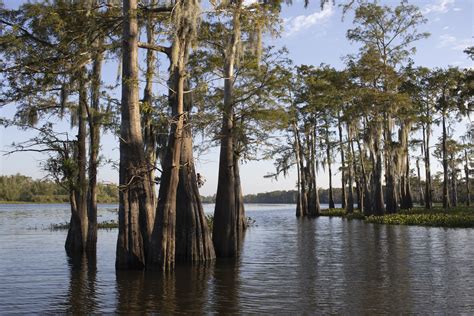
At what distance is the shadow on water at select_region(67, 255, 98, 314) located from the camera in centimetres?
1031

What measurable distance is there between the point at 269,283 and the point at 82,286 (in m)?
4.95

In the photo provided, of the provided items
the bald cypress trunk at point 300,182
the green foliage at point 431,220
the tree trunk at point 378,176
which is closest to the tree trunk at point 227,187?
the green foliage at point 431,220

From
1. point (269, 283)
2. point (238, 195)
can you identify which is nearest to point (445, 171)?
point (238, 195)

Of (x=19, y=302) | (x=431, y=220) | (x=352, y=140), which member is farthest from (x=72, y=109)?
(x=352, y=140)

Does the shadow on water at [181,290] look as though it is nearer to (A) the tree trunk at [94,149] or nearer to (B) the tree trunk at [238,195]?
(A) the tree trunk at [94,149]

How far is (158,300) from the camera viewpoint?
10750 millimetres

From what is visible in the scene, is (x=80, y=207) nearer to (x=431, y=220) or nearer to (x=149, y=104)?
(x=149, y=104)

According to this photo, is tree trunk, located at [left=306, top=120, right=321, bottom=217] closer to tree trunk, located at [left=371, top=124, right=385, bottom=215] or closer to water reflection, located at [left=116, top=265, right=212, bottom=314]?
tree trunk, located at [left=371, top=124, right=385, bottom=215]

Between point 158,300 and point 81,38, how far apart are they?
32.0 ft

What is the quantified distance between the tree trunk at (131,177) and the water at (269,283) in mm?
911

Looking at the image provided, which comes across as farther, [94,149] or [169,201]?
[94,149]

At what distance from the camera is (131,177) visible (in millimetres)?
14852

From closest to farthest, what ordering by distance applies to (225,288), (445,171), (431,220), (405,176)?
1. (225,288)
2. (431,220)
3. (445,171)
4. (405,176)

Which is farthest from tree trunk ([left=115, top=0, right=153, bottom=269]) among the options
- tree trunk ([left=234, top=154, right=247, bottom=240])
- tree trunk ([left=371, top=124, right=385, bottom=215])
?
tree trunk ([left=371, top=124, right=385, bottom=215])
